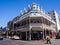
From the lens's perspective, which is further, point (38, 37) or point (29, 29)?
point (38, 37)

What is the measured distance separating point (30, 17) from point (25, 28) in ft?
11.3

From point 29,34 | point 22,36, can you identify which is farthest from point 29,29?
point 22,36

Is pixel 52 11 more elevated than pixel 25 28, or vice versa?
pixel 52 11

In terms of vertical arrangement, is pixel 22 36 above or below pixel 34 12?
below

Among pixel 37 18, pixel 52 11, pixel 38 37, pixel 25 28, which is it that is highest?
pixel 52 11

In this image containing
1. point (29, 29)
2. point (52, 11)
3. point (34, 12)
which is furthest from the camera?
point (52, 11)

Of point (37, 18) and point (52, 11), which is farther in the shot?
point (52, 11)

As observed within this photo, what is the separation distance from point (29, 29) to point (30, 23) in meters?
1.71

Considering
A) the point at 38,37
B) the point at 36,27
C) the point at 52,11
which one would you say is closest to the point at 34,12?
the point at 36,27

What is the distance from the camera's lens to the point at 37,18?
38969 mm

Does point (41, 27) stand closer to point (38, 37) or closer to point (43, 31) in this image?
point (43, 31)

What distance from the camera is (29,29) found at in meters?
37.1

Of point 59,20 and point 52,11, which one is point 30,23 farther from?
point 59,20

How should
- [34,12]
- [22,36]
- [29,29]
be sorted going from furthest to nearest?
1. [22,36]
2. [34,12]
3. [29,29]
